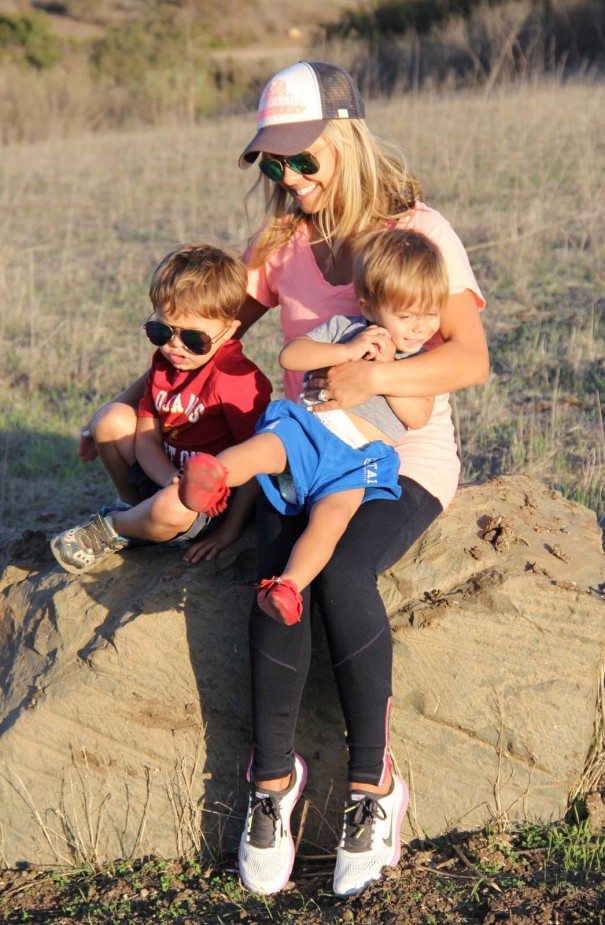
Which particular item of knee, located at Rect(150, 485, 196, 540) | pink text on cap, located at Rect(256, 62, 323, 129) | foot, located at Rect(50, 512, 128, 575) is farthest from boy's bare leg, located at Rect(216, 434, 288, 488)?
pink text on cap, located at Rect(256, 62, 323, 129)

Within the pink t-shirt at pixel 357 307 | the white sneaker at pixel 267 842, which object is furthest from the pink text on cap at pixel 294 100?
the white sneaker at pixel 267 842

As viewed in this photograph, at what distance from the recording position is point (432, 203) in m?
9.29

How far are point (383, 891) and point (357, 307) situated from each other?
1.73m

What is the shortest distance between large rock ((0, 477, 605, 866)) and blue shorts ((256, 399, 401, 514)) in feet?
1.15

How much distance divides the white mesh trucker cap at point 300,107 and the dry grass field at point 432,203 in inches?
21.2

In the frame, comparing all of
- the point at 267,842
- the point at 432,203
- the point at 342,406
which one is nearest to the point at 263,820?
the point at 267,842

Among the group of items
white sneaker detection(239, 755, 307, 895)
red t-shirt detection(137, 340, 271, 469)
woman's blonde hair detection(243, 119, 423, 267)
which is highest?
woman's blonde hair detection(243, 119, 423, 267)

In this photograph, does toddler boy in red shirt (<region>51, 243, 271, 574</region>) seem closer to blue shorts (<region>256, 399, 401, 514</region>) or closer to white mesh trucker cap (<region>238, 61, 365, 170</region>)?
blue shorts (<region>256, 399, 401, 514</region>)

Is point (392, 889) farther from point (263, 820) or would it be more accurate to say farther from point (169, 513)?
point (169, 513)

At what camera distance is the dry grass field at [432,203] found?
5488 mm

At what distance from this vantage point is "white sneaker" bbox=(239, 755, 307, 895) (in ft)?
9.43

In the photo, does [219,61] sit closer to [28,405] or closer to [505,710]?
[28,405]

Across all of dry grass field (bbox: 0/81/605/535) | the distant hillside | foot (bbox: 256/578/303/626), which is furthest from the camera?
the distant hillside

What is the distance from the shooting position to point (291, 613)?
2656 mm
